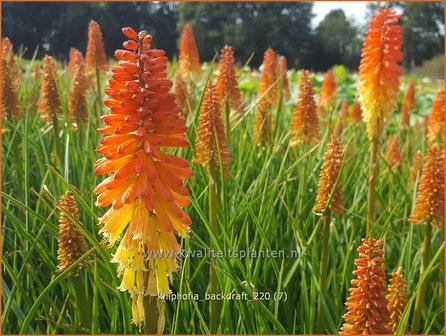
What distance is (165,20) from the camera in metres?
4.41

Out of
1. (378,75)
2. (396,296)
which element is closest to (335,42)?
(378,75)

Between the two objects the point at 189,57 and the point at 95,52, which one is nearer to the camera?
the point at 95,52

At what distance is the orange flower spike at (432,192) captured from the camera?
2.11 metres

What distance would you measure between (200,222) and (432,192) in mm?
894

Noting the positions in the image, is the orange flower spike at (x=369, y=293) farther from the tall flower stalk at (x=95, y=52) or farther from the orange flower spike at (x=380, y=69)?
the tall flower stalk at (x=95, y=52)

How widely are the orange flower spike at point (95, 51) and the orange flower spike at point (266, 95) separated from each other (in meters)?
0.99

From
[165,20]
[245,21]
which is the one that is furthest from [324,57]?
[165,20]

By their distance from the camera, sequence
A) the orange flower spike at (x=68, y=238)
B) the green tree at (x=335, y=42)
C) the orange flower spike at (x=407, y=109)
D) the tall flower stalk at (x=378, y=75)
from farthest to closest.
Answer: the green tree at (x=335, y=42) → the orange flower spike at (x=407, y=109) → the tall flower stalk at (x=378, y=75) → the orange flower spike at (x=68, y=238)

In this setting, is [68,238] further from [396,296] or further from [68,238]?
[396,296]

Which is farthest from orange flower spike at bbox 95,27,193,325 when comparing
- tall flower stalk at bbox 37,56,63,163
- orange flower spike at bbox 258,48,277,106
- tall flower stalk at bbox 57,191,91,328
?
orange flower spike at bbox 258,48,277,106

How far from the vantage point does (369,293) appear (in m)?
1.35

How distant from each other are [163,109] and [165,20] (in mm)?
3252

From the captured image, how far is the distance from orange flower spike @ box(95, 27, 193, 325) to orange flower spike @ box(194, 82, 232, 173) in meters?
0.61

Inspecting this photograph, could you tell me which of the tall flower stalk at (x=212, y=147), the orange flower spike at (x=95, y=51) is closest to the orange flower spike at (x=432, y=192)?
the tall flower stalk at (x=212, y=147)
